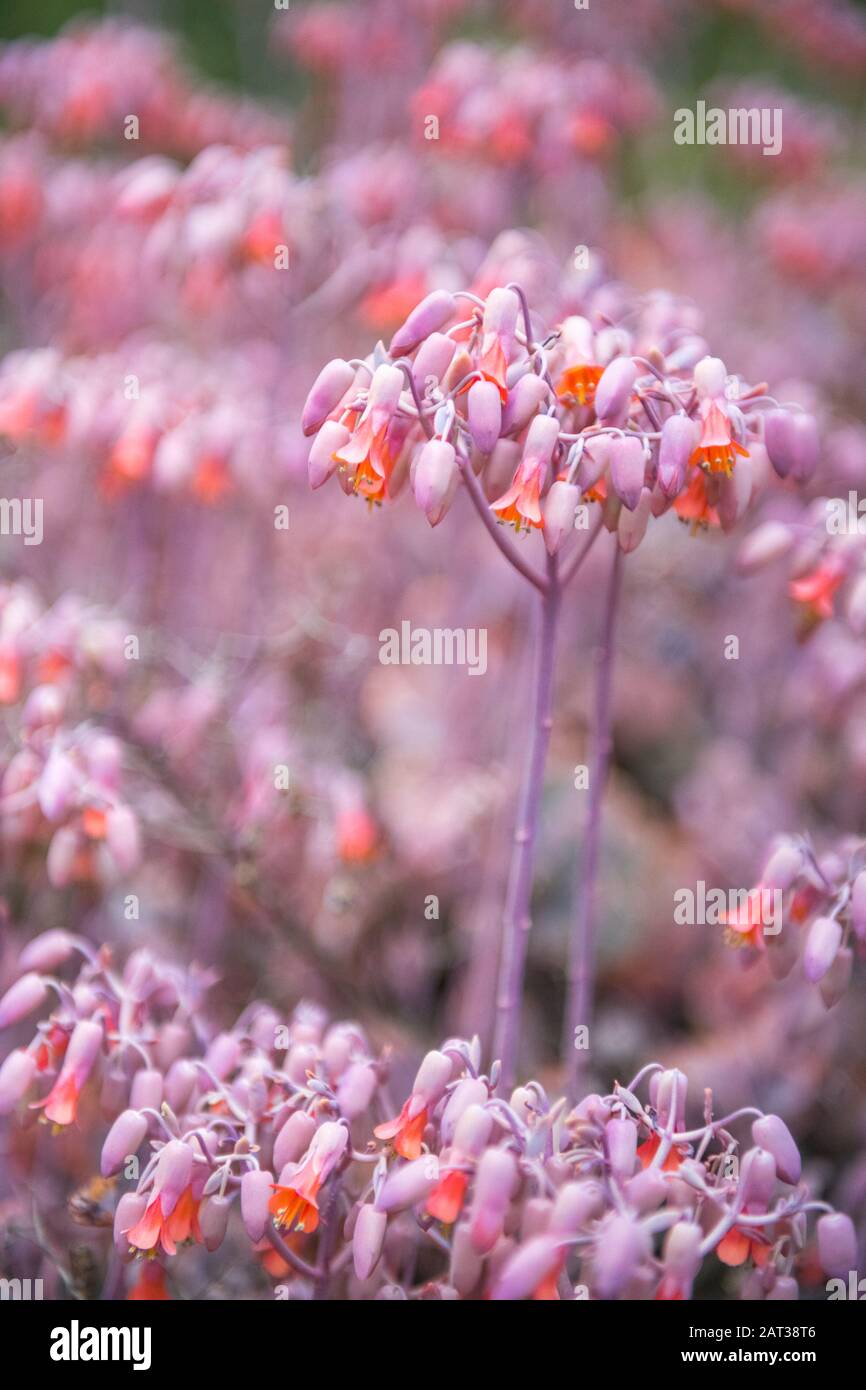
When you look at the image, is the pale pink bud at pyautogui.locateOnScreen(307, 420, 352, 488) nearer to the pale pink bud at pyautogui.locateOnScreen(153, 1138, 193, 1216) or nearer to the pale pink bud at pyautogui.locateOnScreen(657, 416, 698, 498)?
the pale pink bud at pyautogui.locateOnScreen(657, 416, 698, 498)

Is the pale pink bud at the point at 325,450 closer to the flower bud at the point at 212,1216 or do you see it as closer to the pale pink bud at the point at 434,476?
the pale pink bud at the point at 434,476

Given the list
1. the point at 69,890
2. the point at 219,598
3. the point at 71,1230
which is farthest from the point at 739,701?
the point at 71,1230

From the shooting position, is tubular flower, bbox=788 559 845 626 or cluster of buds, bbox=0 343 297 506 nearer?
tubular flower, bbox=788 559 845 626

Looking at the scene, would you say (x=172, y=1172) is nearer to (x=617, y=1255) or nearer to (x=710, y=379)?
(x=617, y=1255)

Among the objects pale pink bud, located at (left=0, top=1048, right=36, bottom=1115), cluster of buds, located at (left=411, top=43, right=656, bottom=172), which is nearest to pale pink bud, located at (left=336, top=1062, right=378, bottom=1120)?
pale pink bud, located at (left=0, top=1048, right=36, bottom=1115)

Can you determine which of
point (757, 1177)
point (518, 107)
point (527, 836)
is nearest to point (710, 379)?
point (527, 836)

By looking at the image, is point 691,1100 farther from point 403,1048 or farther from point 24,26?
point 24,26
